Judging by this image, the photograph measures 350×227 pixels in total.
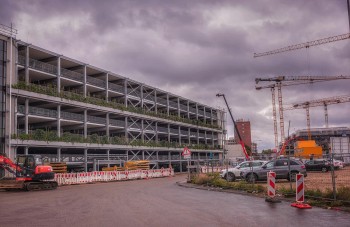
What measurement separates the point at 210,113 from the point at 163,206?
77.8 meters

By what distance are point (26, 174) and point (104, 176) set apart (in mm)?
13116

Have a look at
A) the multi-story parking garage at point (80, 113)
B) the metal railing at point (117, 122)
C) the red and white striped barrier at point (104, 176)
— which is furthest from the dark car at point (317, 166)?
the metal railing at point (117, 122)

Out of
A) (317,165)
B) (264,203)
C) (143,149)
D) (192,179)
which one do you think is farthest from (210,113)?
(264,203)

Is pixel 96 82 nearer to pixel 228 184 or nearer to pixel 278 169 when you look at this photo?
pixel 278 169

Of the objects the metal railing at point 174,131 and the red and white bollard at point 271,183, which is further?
the metal railing at point 174,131

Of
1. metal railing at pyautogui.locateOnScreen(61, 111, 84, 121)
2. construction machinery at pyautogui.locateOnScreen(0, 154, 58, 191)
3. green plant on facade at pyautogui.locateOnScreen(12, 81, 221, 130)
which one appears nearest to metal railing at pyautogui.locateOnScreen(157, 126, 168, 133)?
green plant on facade at pyautogui.locateOnScreen(12, 81, 221, 130)

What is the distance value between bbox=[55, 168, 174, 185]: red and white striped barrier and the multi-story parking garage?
306cm

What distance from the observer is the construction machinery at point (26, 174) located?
2641 centimetres

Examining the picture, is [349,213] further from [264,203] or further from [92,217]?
[92,217]

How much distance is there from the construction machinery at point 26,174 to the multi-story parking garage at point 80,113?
15.4ft

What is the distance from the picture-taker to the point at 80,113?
51656 millimetres

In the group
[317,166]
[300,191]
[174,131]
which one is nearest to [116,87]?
[174,131]

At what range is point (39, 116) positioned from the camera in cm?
4162

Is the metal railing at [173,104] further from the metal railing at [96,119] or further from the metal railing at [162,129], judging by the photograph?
the metal railing at [96,119]
